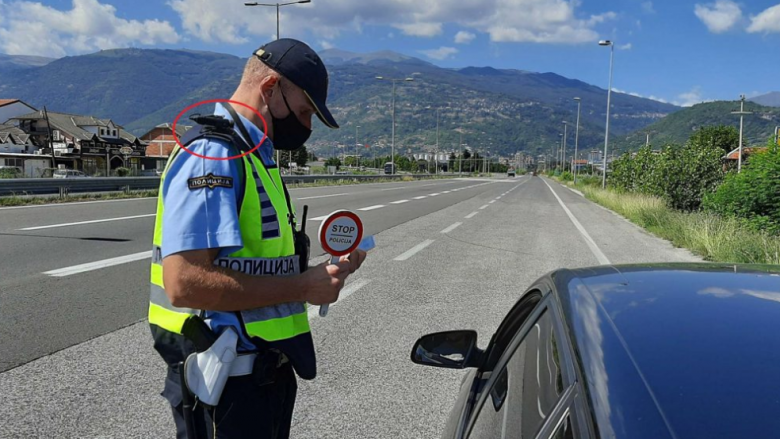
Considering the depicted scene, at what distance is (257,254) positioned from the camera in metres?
1.77

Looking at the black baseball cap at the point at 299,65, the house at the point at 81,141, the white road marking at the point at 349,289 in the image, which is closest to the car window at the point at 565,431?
the black baseball cap at the point at 299,65

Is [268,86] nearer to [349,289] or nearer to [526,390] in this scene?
[526,390]

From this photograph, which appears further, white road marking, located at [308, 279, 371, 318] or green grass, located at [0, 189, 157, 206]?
green grass, located at [0, 189, 157, 206]

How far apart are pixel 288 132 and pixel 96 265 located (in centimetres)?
708

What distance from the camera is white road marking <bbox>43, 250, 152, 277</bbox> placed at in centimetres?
748

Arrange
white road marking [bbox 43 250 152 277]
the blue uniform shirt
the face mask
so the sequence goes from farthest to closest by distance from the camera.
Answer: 1. white road marking [bbox 43 250 152 277]
2. the face mask
3. the blue uniform shirt

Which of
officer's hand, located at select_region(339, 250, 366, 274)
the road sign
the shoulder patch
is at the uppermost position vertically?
the shoulder patch

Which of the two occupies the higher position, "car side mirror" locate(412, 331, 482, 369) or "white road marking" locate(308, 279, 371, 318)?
"car side mirror" locate(412, 331, 482, 369)

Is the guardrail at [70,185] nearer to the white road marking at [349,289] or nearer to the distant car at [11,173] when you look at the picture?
the distant car at [11,173]

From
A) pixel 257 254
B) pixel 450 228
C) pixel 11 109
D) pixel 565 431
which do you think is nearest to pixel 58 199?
pixel 450 228

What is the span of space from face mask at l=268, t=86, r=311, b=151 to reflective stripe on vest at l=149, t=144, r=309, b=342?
0.21 meters

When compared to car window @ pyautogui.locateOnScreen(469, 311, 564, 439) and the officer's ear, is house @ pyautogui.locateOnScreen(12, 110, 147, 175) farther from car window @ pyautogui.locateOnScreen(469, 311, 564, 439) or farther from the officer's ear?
car window @ pyautogui.locateOnScreen(469, 311, 564, 439)

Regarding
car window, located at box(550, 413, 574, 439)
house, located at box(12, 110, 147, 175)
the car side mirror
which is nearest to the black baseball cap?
the car side mirror

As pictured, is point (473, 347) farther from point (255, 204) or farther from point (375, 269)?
point (375, 269)
